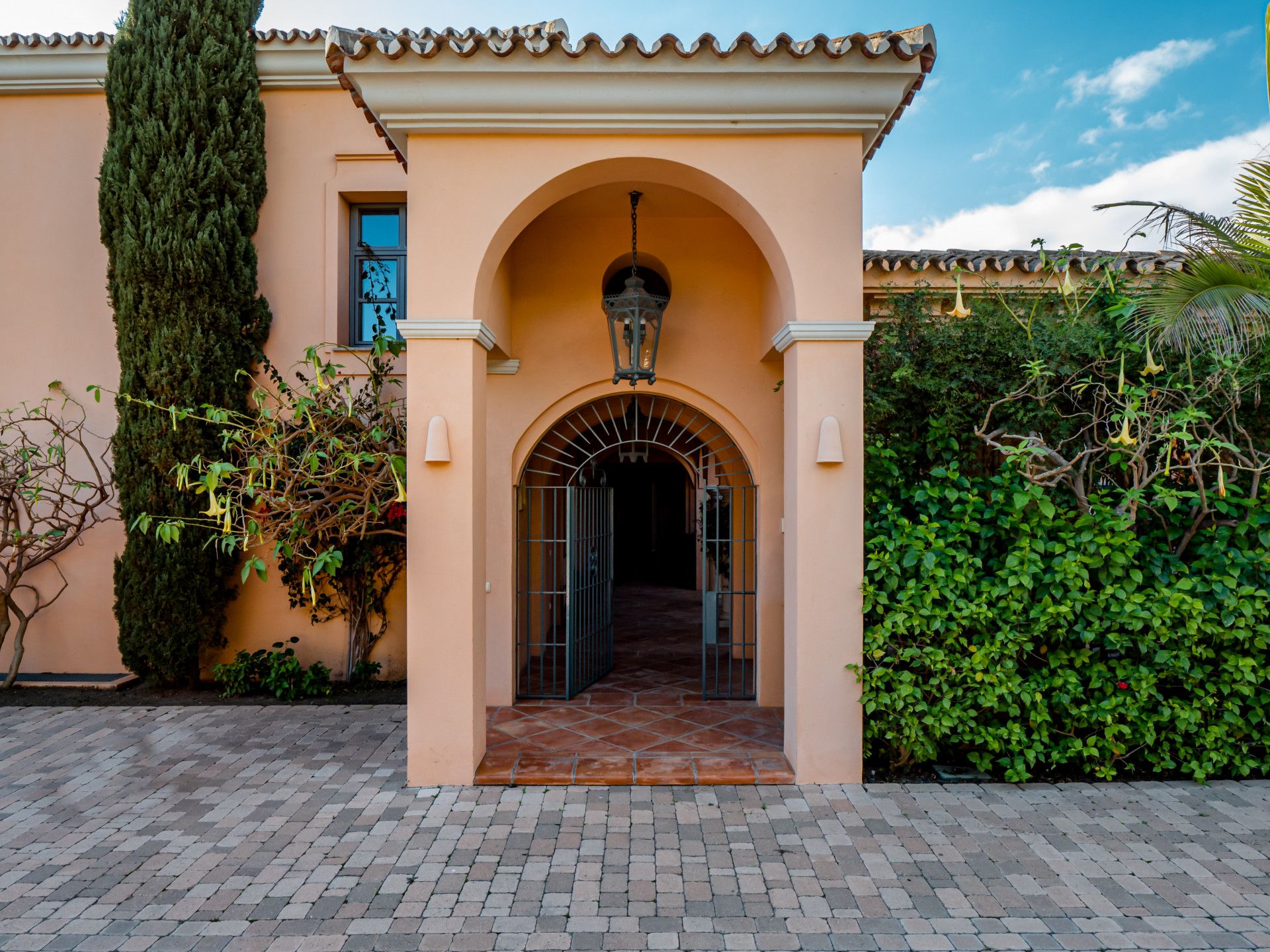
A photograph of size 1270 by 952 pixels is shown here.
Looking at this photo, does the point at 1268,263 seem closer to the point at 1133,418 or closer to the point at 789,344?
the point at 1133,418

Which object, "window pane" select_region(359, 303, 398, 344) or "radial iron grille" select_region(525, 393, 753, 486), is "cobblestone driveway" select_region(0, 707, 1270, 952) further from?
"window pane" select_region(359, 303, 398, 344)

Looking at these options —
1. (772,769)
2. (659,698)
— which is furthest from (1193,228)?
(659,698)

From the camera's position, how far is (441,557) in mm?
4645

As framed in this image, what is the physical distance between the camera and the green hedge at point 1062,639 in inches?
179

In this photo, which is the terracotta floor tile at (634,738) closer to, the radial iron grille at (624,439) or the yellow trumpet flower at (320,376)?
the radial iron grille at (624,439)

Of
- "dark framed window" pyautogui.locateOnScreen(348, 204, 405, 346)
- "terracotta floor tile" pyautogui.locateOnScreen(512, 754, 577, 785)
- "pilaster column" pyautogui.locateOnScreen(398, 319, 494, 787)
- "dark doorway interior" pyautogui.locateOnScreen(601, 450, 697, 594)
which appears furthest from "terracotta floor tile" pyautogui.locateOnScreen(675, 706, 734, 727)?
"dark doorway interior" pyautogui.locateOnScreen(601, 450, 697, 594)

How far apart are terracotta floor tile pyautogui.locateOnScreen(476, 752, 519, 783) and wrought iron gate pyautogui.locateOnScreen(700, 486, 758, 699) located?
6.75 feet

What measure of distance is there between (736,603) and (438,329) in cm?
452

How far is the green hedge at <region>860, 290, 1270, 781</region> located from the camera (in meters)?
4.55

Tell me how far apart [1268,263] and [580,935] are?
599 centimetres

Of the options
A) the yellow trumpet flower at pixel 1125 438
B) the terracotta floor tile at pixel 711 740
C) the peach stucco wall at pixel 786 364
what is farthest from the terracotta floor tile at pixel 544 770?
the yellow trumpet flower at pixel 1125 438

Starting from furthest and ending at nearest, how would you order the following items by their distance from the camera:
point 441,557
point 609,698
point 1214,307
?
point 609,698, point 441,557, point 1214,307

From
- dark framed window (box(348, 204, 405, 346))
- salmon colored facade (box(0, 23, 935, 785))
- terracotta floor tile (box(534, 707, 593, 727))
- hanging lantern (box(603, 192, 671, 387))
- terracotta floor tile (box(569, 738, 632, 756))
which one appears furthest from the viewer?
dark framed window (box(348, 204, 405, 346))

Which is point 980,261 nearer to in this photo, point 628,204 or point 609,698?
point 628,204
